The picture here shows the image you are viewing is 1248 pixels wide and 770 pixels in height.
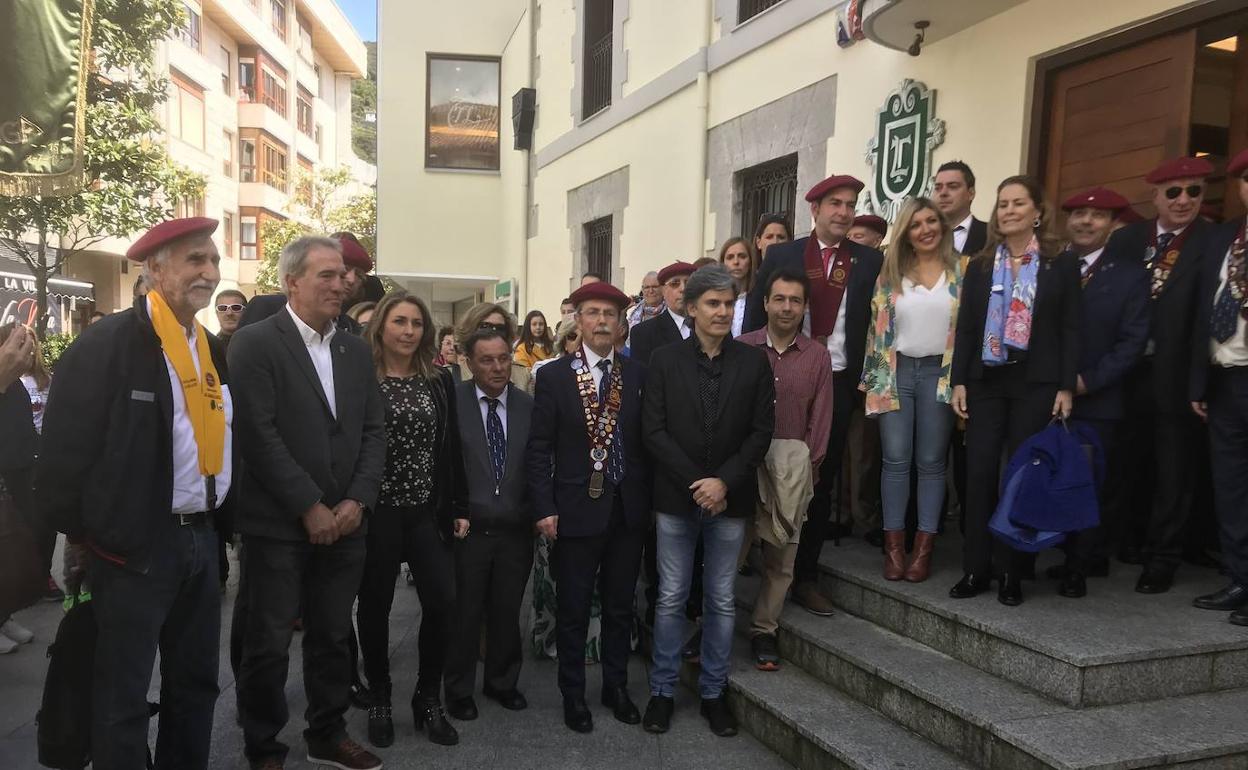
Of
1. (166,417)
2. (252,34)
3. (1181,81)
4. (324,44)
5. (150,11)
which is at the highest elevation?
(324,44)

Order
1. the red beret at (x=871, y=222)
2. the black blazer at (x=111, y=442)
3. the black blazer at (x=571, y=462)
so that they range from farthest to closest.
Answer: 1. the red beret at (x=871, y=222)
2. the black blazer at (x=571, y=462)
3. the black blazer at (x=111, y=442)

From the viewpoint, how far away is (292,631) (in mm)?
3223

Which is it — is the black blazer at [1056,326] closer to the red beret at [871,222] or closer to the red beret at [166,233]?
the red beret at [871,222]

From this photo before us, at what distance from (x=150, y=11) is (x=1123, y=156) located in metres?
12.8

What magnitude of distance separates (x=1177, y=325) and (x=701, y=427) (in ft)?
7.66

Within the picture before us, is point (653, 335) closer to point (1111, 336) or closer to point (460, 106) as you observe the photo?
point (1111, 336)

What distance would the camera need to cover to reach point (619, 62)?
1091 centimetres

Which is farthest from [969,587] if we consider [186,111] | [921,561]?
[186,111]

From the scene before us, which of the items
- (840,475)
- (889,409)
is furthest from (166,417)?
(840,475)

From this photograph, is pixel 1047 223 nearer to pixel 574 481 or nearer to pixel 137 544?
pixel 574 481

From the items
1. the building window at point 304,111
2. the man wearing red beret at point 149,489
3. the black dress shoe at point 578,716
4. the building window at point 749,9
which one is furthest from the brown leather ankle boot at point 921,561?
the building window at point 304,111

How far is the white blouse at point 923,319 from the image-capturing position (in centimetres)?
400

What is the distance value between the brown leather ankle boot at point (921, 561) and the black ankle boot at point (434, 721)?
2.28 meters

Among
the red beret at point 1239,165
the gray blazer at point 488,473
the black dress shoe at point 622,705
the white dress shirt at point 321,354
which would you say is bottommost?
the black dress shoe at point 622,705
